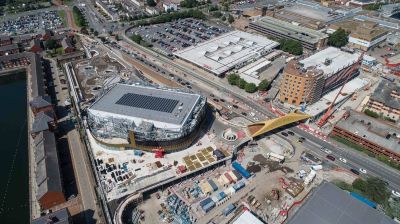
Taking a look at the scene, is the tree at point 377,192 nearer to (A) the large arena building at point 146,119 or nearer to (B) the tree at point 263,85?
(A) the large arena building at point 146,119

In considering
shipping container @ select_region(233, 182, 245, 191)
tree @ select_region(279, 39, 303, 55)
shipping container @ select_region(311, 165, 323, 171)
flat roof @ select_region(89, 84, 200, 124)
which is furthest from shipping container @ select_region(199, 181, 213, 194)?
tree @ select_region(279, 39, 303, 55)

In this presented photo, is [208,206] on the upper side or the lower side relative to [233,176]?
lower

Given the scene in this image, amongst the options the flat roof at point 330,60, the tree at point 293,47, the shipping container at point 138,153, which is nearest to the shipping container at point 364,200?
the flat roof at point 330,60

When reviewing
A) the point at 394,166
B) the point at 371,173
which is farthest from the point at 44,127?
the point at 394,166

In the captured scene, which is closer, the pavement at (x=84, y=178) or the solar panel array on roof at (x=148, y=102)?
the pavement at (x=84, y=178)

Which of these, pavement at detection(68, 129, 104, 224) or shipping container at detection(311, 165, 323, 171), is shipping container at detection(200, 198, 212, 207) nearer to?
pavement at detection(68, 129, 104, 224)

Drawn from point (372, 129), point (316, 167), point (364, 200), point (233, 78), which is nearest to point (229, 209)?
point (316, 167)

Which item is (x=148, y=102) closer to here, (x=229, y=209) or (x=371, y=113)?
(x=229, y=209)
